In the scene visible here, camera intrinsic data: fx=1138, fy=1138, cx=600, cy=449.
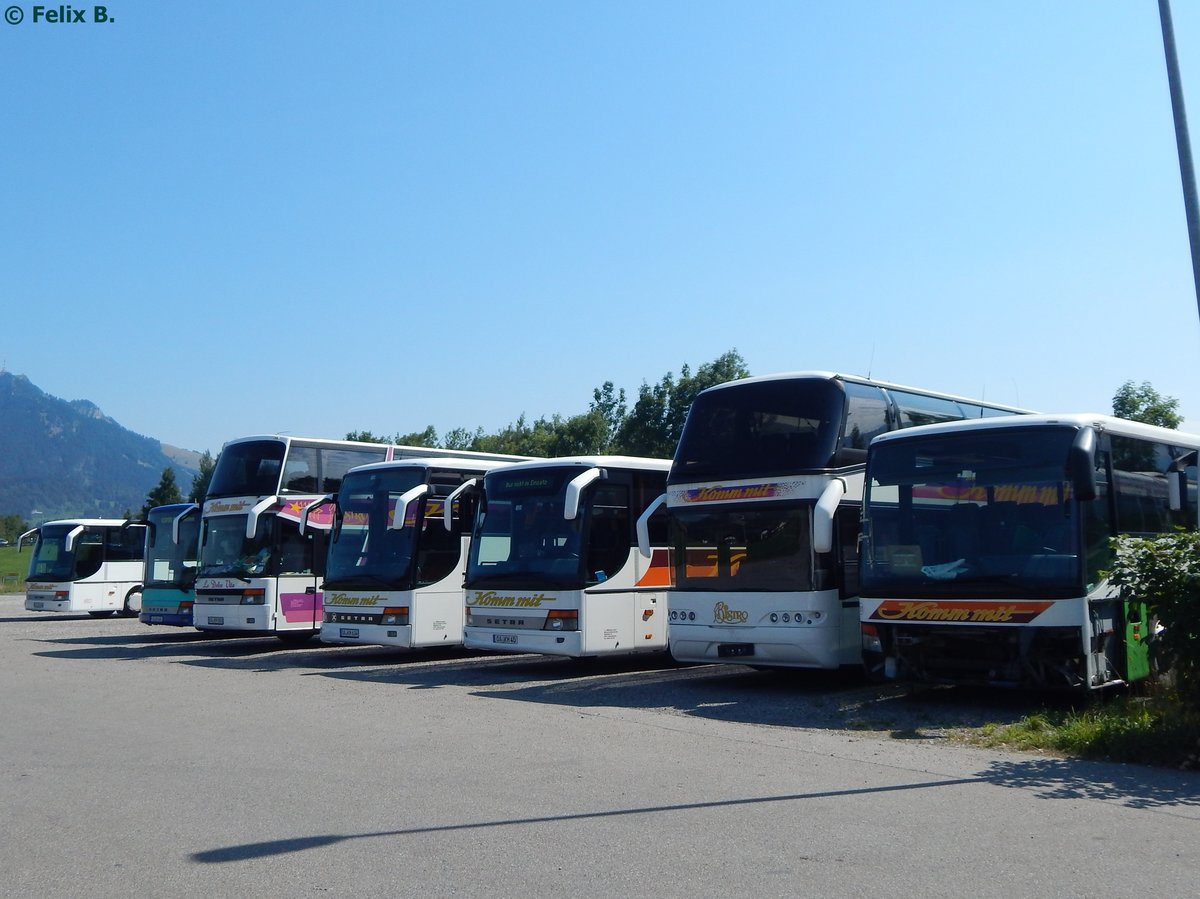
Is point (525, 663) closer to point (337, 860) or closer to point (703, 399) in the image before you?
point (703, 399)

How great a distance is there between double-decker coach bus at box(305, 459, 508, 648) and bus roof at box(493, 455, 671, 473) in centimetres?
104

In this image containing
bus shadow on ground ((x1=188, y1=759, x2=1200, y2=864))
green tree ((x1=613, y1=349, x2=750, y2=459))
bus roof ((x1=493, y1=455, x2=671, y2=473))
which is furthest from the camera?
green tree ((x1=613, y1=349, x2=750, y2=459))

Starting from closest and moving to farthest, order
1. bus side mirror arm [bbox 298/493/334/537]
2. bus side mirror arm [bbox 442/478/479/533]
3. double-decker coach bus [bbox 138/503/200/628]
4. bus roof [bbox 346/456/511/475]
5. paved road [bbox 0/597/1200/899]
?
1. paved road [bbox 0/597/1200/899]
2. bus side mirror arm [bbox 442/478/479/533]
3. bus roof [bbox 346/456/511/475]
4. bus side mirror arm [bbox 298/493/334/537]
5. double-decker coach bus [bbox 138/503/200/628]

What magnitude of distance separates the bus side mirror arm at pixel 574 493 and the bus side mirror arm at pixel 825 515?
122 inches

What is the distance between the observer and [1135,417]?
31.3 m

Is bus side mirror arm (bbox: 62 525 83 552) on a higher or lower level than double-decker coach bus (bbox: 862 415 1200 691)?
higher

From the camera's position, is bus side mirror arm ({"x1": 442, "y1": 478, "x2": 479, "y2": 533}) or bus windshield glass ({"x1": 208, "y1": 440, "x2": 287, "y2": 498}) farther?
bus windshield glass ({"x1": 208, "y1": 440, "x2": 287, "y2": 498})

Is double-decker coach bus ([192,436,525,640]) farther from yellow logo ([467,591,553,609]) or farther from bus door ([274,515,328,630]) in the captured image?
yellow logo ([467,591,553,609])

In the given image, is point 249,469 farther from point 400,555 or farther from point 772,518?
point 772,518

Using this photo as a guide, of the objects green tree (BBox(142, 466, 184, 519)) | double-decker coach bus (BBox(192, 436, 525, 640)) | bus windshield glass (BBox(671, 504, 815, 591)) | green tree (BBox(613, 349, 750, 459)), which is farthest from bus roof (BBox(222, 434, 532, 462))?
green tree (BBox(142, 466, 184, 519))

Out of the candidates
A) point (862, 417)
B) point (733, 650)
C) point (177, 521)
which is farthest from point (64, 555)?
point (862, 417)

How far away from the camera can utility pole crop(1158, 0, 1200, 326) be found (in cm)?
1021

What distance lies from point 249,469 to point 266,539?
1521 mm

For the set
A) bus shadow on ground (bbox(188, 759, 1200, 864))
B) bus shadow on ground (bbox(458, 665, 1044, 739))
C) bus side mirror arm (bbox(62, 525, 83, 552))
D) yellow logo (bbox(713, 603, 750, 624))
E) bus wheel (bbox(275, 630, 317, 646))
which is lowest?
bus shadow on ground (bbox(188, 759, 1200, 864))
